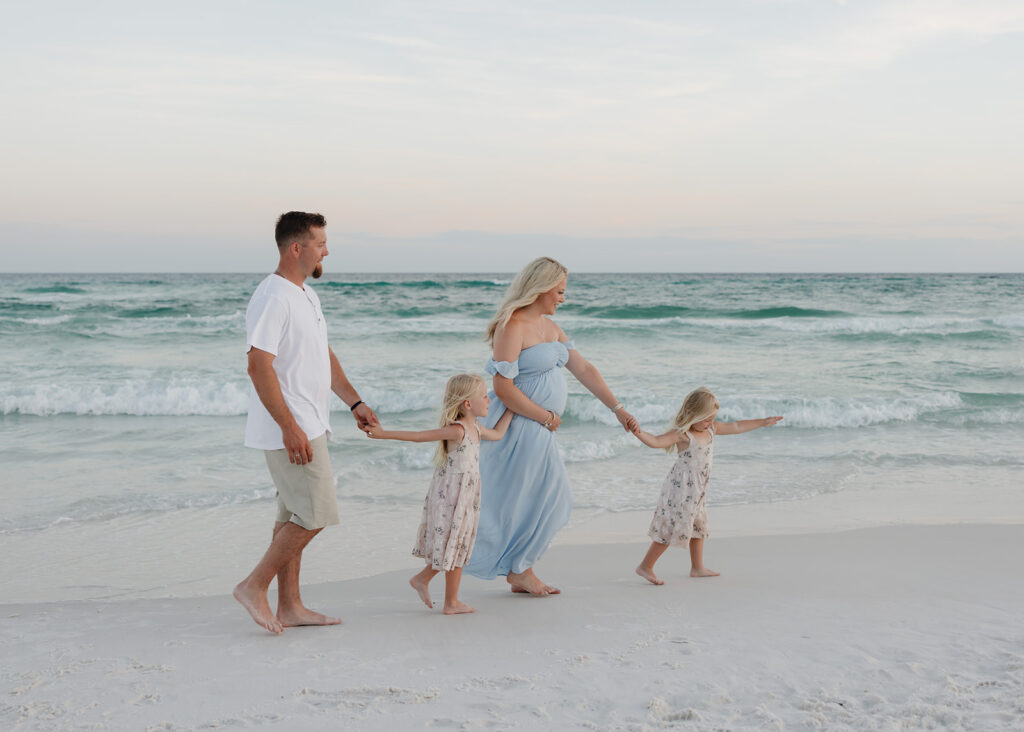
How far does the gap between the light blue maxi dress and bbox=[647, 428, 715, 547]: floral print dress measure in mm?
630

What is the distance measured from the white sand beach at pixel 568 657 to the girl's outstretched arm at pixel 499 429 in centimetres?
83

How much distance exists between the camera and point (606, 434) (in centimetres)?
993

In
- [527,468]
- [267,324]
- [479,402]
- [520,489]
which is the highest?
[267,324]

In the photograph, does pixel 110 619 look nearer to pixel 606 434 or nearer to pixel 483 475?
pixel 483 475

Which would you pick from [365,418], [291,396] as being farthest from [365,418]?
[291,396]

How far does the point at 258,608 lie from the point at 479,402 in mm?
1325

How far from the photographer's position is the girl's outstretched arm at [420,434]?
3.71 m

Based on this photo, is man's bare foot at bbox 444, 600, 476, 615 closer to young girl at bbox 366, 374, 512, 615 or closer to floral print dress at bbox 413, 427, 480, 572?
young girl at bbox 366, 374, 512, 615

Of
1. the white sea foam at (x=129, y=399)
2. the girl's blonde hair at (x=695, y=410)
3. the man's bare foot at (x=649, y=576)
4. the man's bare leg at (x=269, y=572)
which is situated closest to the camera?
the man's bare leg at (x=269, y=572)

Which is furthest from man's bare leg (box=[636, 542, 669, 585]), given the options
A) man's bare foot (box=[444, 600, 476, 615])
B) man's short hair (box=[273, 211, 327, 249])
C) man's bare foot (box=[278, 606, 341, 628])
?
man's short hair (box=[273, 211, 327, 249])

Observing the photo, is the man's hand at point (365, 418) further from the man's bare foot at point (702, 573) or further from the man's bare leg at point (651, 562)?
the man's bare foot at point (702, 573)

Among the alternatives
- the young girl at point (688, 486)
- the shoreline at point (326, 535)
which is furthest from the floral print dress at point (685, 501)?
the shoreline at point (326, 535)

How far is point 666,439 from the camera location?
15.2ft

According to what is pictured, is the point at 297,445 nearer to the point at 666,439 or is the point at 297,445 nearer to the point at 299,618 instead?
the point at 299,618
